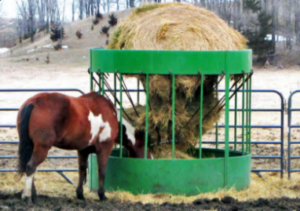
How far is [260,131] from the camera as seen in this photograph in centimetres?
1224

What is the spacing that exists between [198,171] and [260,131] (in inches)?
215

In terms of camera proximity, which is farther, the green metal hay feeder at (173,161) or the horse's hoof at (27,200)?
the green metal hay feeder at (173,161)

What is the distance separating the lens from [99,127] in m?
6.79

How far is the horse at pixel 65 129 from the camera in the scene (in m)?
6.12

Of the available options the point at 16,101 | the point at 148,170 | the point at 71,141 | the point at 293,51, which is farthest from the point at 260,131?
the point at 293,51

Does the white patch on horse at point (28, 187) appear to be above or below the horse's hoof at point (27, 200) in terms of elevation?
above

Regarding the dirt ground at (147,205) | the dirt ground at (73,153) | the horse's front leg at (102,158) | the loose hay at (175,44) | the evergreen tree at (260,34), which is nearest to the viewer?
the dirt ground at (147,205)

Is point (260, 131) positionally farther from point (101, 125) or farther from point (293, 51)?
point (293, 51)

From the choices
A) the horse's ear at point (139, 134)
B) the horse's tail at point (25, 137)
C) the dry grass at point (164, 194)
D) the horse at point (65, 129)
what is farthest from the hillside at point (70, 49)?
the horse's tail at point (25, 137)

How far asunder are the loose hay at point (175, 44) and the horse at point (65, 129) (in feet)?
1.76

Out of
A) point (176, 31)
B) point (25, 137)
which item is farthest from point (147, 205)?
point (176, 31)

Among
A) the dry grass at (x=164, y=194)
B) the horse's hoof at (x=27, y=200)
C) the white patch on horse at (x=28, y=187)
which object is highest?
the white patch on horse at (x=28, y=187)

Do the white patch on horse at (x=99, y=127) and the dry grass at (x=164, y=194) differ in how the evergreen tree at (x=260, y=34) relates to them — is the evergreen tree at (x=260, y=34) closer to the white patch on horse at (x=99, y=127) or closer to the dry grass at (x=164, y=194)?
the dry grass at (x=164, y=194)

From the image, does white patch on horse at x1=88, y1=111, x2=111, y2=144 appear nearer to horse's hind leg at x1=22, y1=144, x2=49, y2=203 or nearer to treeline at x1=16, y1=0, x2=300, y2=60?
horse's hind leg at x1=22, y1=144, x2=49, y2=203
